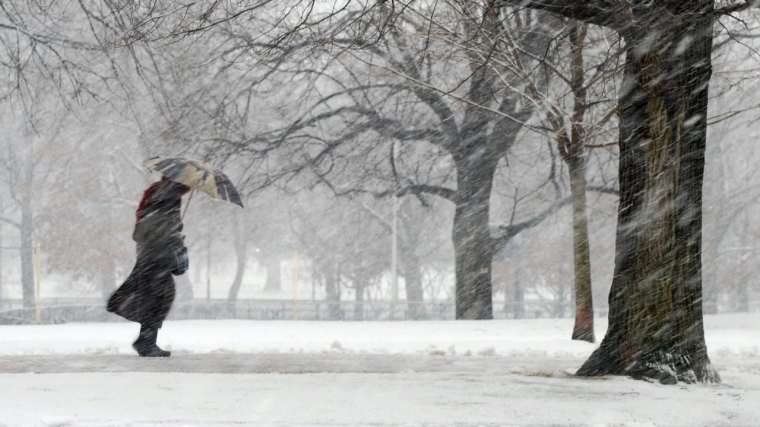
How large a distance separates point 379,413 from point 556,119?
808 cm

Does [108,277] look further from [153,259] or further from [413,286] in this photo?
[153,259]

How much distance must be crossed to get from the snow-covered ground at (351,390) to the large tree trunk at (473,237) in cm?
789

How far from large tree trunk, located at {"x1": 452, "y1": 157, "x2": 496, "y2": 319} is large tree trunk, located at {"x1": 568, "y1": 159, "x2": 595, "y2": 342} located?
5.38 meters

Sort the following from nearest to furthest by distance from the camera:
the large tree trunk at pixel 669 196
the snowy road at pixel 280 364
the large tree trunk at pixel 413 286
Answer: the large tree trunk at pixel 669 196 → the snowy road at pixel 280 364 → the large tree trunk at pixel 413 286

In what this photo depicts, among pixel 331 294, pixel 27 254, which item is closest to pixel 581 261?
pixel 27 254

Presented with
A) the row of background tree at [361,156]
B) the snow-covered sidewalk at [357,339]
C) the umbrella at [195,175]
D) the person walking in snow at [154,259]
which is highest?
the row of background tree at [361,156]

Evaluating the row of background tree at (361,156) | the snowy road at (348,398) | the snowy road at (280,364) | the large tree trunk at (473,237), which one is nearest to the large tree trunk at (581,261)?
the row of background tree at (361,156)

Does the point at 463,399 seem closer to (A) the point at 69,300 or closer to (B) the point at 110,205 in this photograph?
(B) the point at 110,205

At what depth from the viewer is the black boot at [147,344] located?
31.3 ft

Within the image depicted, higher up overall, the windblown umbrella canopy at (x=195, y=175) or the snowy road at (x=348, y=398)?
the windblown umbrella canopy at (x=195, y=175)

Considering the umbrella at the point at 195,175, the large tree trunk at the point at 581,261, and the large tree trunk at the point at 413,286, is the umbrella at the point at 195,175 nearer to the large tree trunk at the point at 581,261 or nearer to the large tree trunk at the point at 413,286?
the large tree trunk at the point at 581,261

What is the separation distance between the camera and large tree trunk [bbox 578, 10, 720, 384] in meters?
7.57

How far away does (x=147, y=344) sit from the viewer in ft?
31.5

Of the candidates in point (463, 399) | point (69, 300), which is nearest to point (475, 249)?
point (463, 399)
